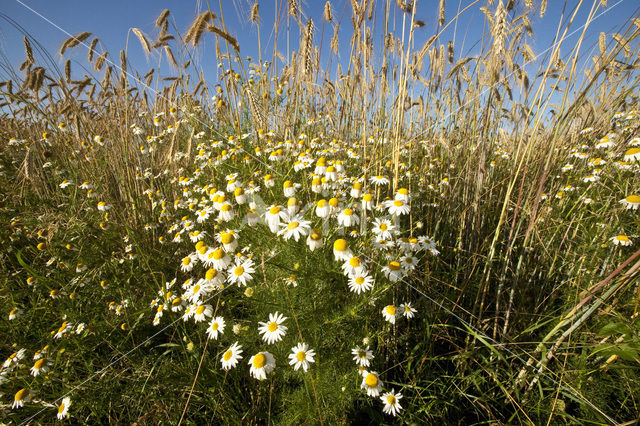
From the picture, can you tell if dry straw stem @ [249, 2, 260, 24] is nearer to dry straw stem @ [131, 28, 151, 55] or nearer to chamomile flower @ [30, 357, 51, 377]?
dry straw stem @ [131, 28, 151, 55]

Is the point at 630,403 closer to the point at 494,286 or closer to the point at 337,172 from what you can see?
the point at 494,286

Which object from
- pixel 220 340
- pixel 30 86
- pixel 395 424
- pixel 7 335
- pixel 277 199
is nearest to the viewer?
pixel 395 424

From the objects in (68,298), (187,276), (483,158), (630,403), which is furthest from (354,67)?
(68,298)

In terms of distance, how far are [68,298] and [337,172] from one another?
7.77 feet

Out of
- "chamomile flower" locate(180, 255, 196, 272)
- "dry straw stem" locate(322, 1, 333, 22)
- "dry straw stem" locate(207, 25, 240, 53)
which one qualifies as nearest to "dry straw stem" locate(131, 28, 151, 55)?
"dry straw stem" locate(207, 25, 240, 53)

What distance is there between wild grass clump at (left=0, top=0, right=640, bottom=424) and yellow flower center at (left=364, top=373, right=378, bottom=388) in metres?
0.01

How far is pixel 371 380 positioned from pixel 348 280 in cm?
57

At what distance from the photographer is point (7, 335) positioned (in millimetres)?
1959

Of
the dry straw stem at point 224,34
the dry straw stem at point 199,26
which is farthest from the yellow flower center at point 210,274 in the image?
the dry straw stem at point 199,26

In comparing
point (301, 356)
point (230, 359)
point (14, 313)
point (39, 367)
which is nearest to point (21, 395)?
point (39, 367)

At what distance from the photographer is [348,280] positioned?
1.78m

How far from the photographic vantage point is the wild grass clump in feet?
4.92

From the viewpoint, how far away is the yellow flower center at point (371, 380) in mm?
1381

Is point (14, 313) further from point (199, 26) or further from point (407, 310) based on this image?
point (407, 310)
